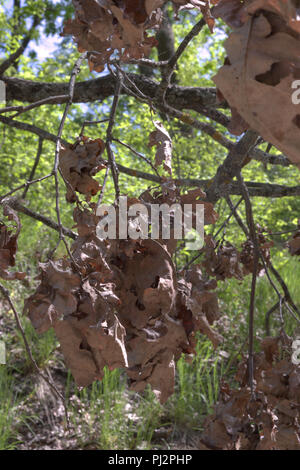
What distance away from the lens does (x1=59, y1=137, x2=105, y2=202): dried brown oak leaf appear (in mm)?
729

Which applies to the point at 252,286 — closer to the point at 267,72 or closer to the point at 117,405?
the point at 267,72

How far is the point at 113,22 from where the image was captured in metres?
0.47

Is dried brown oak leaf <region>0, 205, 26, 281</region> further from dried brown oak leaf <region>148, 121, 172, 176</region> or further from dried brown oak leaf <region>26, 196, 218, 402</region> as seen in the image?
dried brown oak leaf <region>148, 121, 172, 176</region>

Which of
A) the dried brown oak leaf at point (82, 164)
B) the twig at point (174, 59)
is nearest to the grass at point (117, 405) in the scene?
the twig at point (174, 59)

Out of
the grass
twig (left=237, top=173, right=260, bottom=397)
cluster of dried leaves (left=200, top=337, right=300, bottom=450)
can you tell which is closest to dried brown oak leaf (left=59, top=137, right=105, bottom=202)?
twig (left=237, top=173, right=260, bottom=397)

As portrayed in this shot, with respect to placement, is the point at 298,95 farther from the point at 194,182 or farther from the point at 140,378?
the point at 194,182

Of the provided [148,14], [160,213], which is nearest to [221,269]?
[160,213]

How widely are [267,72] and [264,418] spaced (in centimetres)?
65

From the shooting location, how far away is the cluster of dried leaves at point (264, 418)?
779mm

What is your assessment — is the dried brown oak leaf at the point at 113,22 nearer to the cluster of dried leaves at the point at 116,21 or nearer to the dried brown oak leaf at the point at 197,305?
the cluster of dried leaves at the point at 116,21

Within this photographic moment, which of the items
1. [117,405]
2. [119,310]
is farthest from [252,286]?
[117,405]

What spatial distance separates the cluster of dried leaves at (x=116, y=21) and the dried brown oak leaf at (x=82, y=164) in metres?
0.17

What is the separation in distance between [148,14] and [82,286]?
299 millimetres

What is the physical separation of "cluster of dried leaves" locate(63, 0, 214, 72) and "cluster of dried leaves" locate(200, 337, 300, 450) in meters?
0.59
